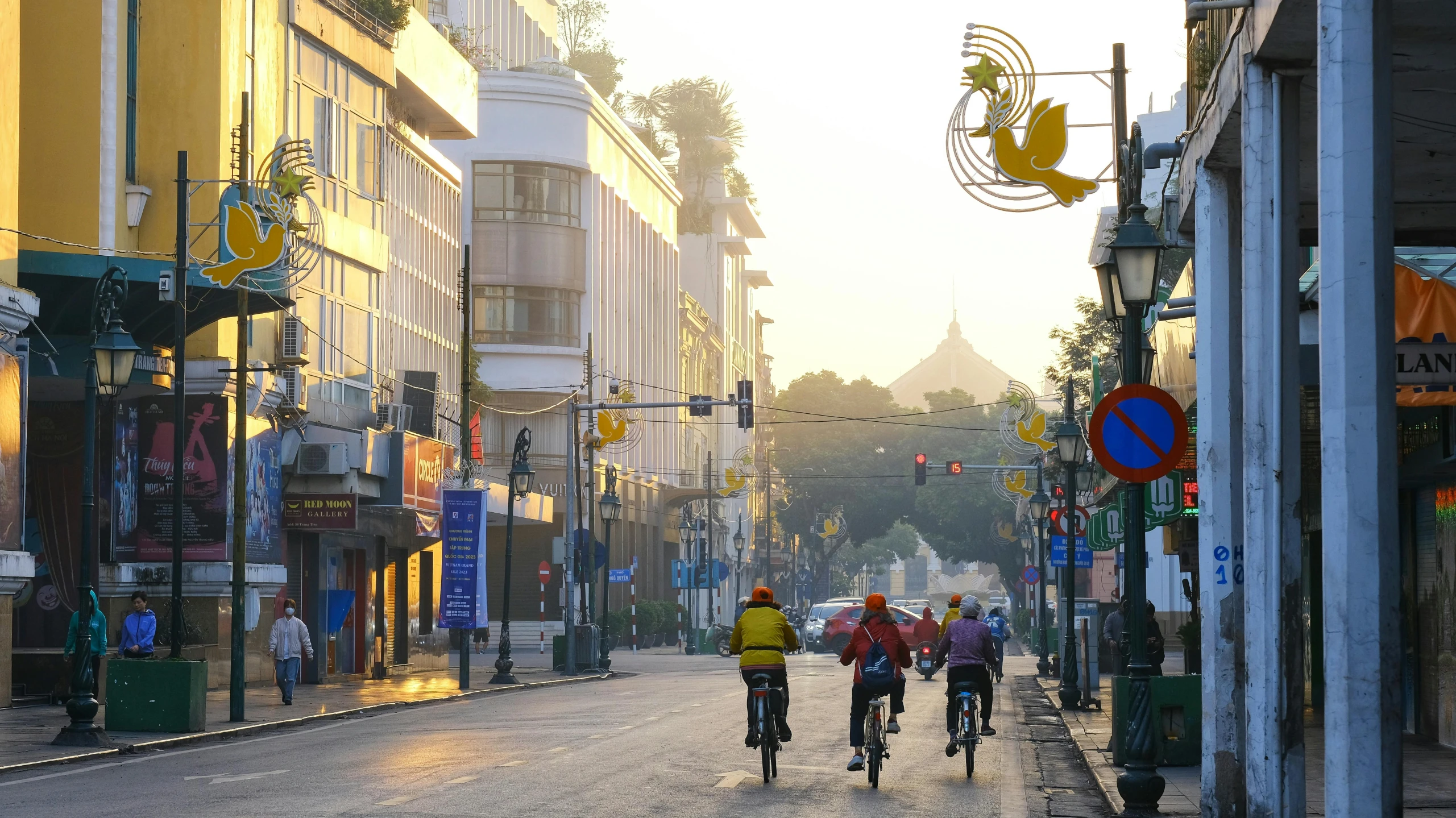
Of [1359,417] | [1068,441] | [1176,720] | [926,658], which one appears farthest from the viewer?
[926,658]

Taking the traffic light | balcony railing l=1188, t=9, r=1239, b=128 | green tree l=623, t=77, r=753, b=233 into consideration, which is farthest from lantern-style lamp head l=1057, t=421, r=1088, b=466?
green tree l=623, t=77, r=753, b=233

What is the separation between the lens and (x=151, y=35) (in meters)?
32.8

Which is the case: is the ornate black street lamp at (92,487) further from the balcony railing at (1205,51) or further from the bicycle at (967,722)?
the balcony railing at (1205,51)

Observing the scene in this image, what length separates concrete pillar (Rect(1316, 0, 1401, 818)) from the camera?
797 cm

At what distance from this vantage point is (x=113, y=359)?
2120 centimetres

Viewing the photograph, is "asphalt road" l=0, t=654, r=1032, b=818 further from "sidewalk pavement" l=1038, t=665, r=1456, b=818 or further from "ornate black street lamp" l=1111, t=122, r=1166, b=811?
"ornate black street lamp" l=1111, t=122, r=1166, b=811

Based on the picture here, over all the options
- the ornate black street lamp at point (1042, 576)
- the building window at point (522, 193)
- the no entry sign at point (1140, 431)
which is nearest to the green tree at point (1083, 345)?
the ornate black street lamp at point (1042, 576)

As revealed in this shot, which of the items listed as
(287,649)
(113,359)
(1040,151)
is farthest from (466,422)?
(1040,151)

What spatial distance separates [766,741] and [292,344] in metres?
21.0

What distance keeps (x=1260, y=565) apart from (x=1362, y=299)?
385cm

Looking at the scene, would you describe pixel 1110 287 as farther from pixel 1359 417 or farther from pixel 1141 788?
pixel 1359 417

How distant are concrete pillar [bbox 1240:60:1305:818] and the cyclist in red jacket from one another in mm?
5271

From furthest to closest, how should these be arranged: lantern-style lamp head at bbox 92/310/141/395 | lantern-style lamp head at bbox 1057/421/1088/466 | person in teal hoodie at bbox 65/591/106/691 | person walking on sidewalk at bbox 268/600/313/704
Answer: person walking on sidewalk at bbox 268/600/313/704 → lantern-style lamp head at bbox 1057/421/1088/466 → lantern-style lamp head at bbox 92/310/141/395 → person in teal hoodie at bbox 65/591/106/691

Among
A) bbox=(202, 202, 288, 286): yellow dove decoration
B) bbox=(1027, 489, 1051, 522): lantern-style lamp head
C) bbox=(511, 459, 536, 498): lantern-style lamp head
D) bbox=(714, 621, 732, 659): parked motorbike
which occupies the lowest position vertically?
bbox=(714, 621, 732, 659): parked motorbike
